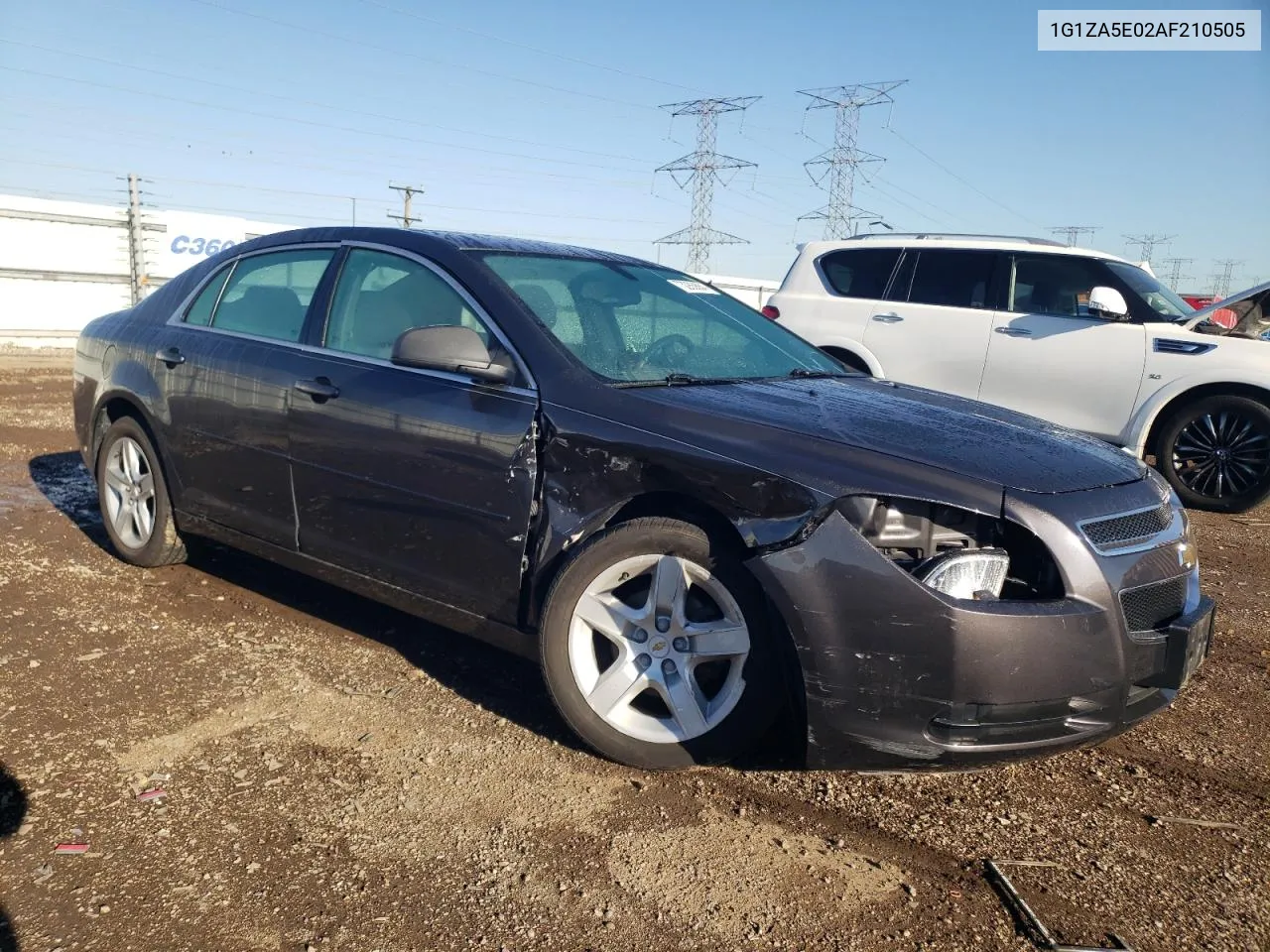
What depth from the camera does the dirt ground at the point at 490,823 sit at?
2.30 metres

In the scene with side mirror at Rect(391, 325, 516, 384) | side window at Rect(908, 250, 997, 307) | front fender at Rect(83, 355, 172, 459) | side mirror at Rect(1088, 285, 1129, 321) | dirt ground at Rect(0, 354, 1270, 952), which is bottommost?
dirt ground at Rect(0, 354, 1270, 952)

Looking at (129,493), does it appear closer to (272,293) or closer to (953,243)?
(272,293)

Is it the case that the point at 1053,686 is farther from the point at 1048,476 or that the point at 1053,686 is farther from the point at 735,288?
the point at 735,288

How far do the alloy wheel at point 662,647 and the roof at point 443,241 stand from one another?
1489mm

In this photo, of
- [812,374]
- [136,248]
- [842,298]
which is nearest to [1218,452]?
[842,298]

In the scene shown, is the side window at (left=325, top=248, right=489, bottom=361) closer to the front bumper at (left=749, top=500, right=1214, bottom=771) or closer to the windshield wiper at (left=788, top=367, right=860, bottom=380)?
the windshield wiper at (left=788, top=367, right=860, bottom=380)

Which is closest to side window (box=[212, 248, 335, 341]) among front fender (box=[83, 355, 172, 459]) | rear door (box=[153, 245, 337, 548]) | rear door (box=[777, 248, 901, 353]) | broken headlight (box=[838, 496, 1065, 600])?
rear door (box=[153, 245, 337, 548])

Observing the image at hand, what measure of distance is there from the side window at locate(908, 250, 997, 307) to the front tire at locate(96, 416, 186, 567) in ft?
19.3

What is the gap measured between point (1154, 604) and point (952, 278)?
5826 millimetres

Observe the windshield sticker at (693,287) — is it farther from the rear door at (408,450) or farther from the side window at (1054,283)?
the side window at (1054,283)

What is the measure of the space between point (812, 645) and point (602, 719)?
0.71m

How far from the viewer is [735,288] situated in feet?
86.2

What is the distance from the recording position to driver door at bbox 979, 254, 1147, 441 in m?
7.43

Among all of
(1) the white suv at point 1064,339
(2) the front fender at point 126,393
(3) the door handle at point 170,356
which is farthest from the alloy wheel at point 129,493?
(1) the white suv at point 1064,339
